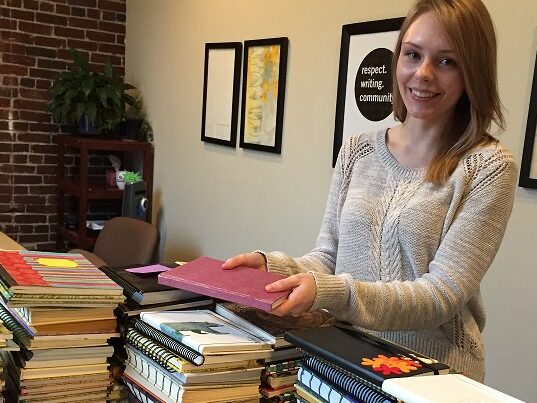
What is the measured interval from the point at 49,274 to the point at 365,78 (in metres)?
1.81

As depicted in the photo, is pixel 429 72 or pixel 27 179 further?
pixel 27 179

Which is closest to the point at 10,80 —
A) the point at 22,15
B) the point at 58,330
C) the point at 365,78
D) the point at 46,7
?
the point at 22,15

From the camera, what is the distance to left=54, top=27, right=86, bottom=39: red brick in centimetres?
436

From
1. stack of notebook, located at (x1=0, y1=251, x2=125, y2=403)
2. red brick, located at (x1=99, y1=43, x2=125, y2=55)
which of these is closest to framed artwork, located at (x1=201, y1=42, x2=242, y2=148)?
red brick, located at (x1=99, y1=43, x2=125, y2=55)

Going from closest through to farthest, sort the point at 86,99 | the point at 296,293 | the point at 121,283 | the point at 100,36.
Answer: the point at 296,293
the point at 121,283
the point at 86,99
the point at 100,36

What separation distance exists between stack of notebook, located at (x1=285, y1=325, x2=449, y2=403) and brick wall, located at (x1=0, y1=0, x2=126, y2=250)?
3.83 m

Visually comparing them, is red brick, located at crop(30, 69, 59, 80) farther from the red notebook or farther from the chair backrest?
the red notebook

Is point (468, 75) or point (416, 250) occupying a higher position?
point (468, 75)

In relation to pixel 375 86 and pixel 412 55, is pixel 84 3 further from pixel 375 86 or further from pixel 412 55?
pixel 412 55

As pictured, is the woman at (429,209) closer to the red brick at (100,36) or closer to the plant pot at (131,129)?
the plant pot at (131,129)

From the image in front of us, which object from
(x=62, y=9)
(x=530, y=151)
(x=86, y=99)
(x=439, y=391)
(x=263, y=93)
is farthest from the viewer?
(x=62, y=9)

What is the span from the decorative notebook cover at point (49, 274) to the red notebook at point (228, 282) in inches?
5.3

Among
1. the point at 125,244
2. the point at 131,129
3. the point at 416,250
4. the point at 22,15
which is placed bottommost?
the point at 125,244

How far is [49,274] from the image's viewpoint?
48.5 inches
